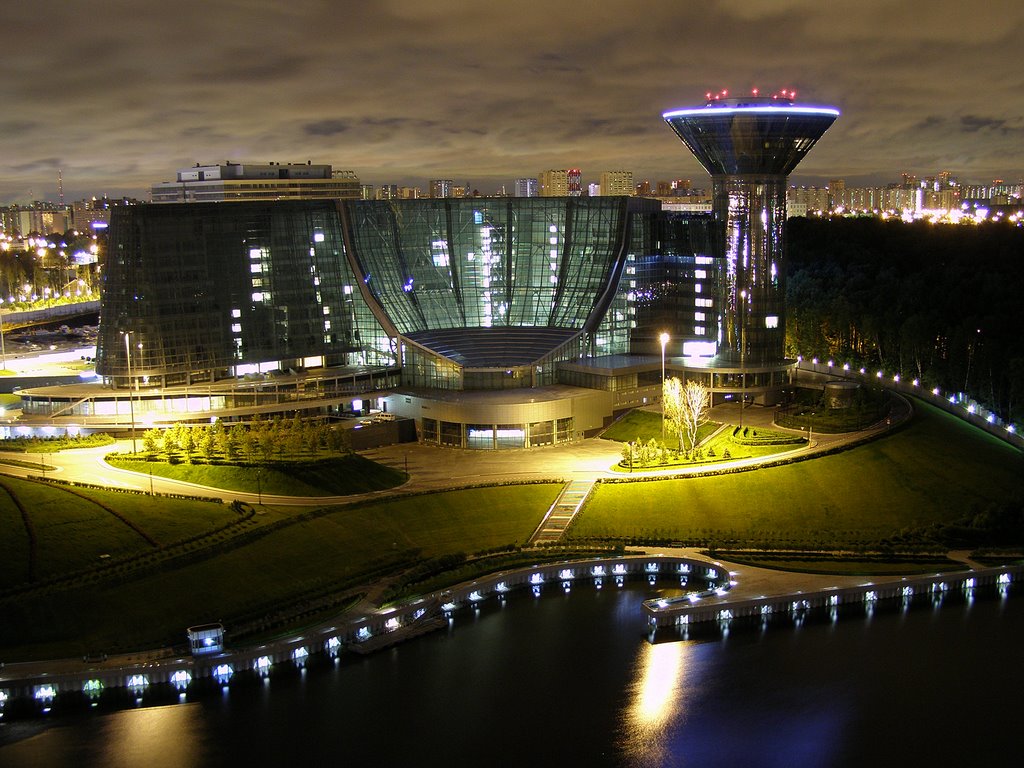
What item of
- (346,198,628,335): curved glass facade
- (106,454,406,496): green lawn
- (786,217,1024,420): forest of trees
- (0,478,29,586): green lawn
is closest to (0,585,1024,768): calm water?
(0,478,29,586): green lawn

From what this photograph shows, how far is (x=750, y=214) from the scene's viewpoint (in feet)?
285

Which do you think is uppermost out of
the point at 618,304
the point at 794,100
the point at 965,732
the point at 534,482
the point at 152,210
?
the point at 794,100

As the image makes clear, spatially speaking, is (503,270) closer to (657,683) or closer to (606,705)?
(657,683)

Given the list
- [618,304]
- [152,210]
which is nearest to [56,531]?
[152,210]

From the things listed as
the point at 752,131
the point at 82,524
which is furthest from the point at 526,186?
the point at 82,524

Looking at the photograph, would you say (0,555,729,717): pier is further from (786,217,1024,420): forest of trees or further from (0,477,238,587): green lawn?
(786,217,1024,420): forest of trees

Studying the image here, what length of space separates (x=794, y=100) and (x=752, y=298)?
14.6m

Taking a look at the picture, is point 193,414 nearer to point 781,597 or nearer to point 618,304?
point 618,304

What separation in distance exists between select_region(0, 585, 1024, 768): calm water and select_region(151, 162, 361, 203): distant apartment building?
9805 centimetres

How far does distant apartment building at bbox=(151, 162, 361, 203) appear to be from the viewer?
142375 mm

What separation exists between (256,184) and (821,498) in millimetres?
94721

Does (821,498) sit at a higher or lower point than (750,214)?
lower

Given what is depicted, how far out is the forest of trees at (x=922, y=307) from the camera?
8906 centimetres

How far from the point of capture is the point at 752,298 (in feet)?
288
